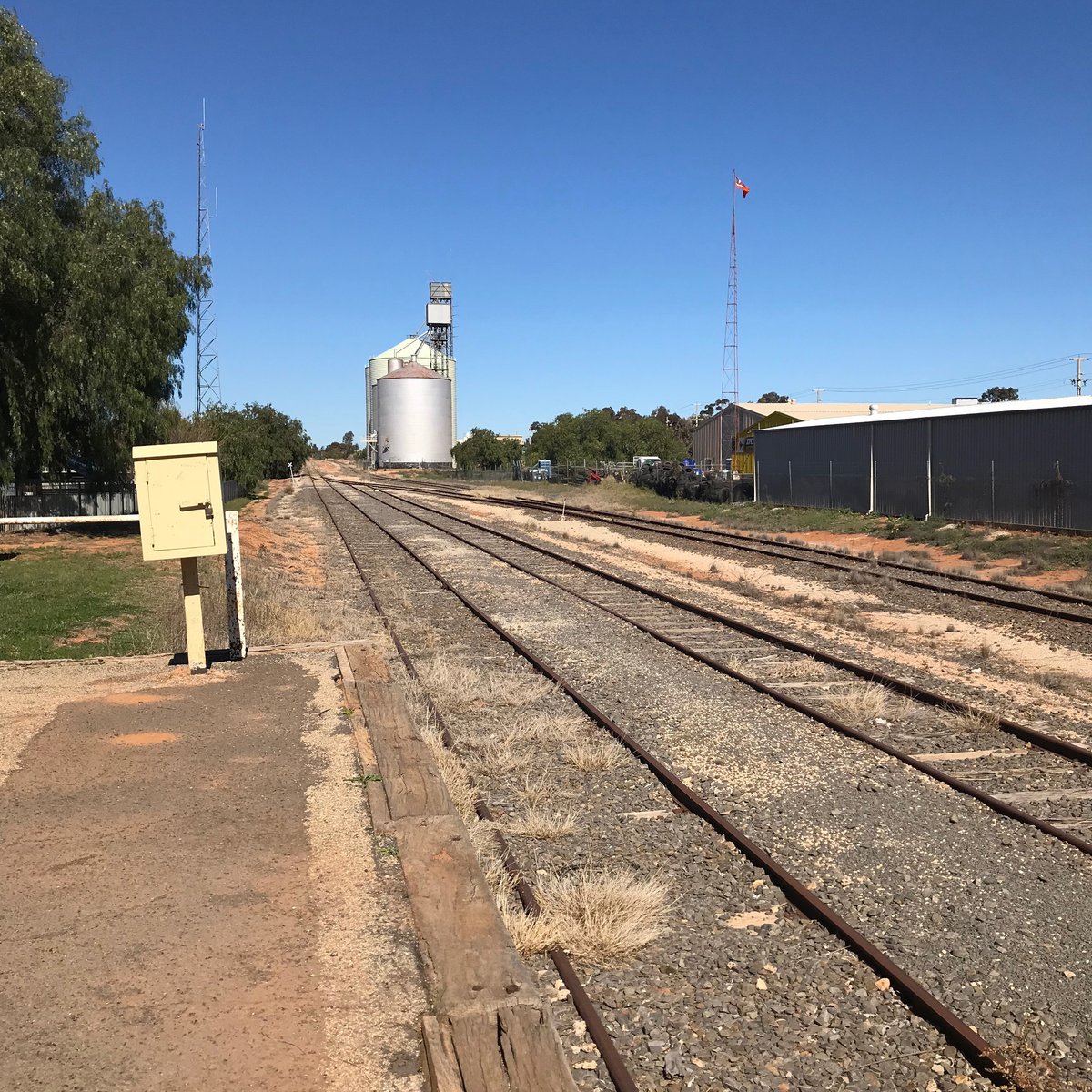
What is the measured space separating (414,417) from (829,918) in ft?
423

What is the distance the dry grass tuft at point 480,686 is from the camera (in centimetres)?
1048

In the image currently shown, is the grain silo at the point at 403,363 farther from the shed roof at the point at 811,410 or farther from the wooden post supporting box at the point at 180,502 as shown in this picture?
the wooden post supporting box at the point at 180,502

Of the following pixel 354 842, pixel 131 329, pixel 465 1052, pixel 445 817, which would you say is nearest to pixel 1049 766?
pixel 445 817

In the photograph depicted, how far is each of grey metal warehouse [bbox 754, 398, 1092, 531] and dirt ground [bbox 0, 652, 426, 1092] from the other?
81.9 feet

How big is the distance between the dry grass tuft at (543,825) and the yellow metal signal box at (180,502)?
3.05m

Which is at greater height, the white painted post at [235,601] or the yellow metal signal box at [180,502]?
the yellow metal signal box at [180,502]

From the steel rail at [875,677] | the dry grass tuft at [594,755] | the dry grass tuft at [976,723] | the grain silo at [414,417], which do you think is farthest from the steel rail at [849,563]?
the grain silo at [414,417]

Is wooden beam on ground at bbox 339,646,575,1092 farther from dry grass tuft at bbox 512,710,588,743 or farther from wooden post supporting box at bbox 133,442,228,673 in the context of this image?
dry grass tuft at bbox 512,710,588,743

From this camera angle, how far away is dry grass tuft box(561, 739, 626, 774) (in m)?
8.17

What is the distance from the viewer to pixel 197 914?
438 cm

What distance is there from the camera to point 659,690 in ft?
35.5

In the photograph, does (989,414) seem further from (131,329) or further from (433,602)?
(131,329)

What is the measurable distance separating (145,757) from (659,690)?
221 inches

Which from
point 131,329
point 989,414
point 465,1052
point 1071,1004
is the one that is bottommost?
point 1071,1004
